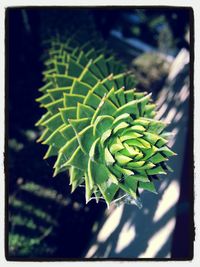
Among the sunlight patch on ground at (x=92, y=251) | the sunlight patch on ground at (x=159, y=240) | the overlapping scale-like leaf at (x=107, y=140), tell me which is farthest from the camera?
the sunlight patch on ground at (x=92, y=251)

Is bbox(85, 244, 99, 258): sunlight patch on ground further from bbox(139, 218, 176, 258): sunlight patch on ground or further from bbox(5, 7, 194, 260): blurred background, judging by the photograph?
bbox(139, 218, 176, 258): sunlight patch on ground

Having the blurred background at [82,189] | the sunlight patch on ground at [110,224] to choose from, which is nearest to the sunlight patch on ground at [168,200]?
the blurred background at [82,189]

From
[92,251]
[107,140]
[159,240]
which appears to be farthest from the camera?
[92,251]

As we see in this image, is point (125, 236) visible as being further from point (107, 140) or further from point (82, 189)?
point (107, 140)

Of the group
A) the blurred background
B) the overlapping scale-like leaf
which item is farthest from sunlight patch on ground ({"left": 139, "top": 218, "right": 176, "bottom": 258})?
the overlapping scale-like leaf

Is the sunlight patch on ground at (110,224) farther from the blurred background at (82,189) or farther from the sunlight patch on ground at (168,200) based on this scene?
the sunlight patch on ground at (168,200)

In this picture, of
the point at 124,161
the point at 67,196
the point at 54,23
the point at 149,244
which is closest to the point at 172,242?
the point at 149,244

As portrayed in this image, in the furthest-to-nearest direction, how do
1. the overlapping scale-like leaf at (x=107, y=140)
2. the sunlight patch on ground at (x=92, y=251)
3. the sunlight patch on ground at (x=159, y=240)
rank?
1. the sunlight patch on ground at (x=92, y=251)
2. the sunlight patch on ground at (x=159, y=240)
3. the overlapping scale-like leaf at (x=107, y=140)

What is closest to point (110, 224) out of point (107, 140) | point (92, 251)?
point (92, 251)
